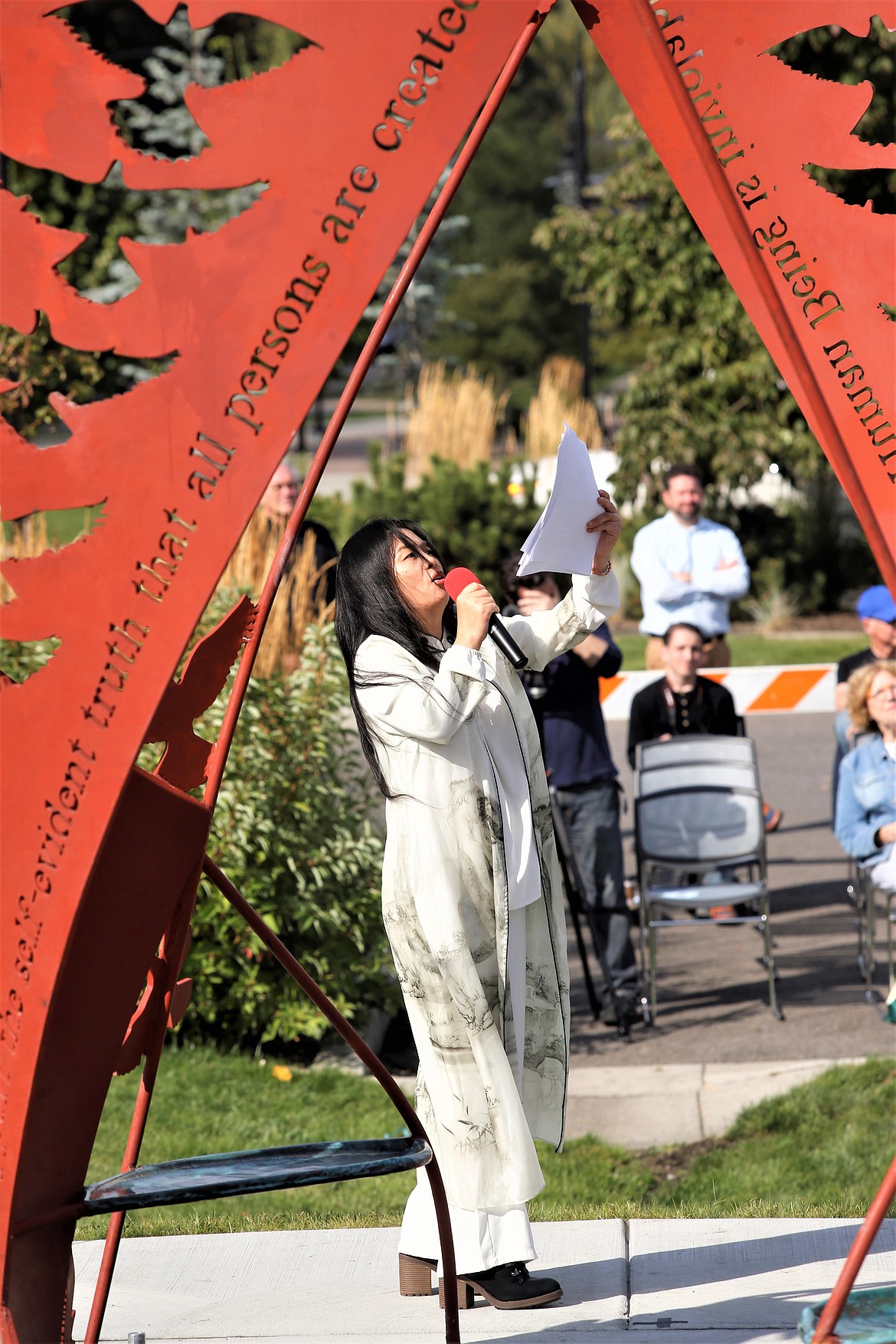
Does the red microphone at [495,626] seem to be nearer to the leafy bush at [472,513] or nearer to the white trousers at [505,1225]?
the white trousers at [505,1225]

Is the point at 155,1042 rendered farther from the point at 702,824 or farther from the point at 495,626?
the point at 702,824

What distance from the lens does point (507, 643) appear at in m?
3.69

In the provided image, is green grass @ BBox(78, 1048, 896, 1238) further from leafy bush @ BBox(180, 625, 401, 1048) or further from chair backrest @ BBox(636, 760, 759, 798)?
chair backrest @ BBox(636, 760, 759, 798)

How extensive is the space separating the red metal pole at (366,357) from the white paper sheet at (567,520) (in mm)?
585

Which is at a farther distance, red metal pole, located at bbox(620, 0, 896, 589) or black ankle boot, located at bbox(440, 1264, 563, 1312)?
Result: black ankle boot, located at bbox(440, 1264, 563, 1312)

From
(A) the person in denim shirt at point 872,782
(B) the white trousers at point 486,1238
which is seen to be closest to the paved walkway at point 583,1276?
(B) the white trousers at point 486,1238

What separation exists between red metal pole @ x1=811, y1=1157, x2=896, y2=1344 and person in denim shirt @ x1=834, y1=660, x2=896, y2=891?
391cm

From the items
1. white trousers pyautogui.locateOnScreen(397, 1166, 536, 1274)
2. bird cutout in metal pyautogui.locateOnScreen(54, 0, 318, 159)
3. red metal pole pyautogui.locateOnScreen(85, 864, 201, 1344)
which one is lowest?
white trousers pyautogui.locateOnScreen(397, 1166, 536, 1274)

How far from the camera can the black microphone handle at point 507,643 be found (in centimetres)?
369

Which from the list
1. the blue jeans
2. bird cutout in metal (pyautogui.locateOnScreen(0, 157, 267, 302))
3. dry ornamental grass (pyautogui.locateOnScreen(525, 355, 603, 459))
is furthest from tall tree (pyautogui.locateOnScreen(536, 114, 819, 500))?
the blue jeans

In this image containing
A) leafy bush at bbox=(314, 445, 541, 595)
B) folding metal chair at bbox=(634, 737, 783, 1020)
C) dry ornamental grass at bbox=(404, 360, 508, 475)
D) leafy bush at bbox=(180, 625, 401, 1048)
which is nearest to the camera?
leafy bush at bbox=(180, 625, 401, 1048)

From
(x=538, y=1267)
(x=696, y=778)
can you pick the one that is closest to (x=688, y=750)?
(x=696, y=778)

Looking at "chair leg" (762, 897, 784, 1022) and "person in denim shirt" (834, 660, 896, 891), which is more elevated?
"person in denim shirt" (834, 660, 896, 891)

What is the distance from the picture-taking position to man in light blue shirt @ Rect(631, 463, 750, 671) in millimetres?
8734
